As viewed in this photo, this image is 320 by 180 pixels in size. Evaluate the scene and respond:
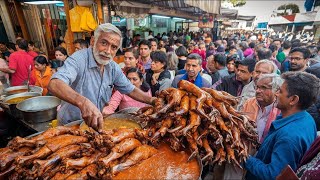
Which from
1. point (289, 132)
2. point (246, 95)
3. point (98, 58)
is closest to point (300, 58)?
point (246, 95)

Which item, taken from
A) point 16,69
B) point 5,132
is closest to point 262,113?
point 5,132

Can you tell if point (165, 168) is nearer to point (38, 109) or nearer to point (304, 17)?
point (38, 109)

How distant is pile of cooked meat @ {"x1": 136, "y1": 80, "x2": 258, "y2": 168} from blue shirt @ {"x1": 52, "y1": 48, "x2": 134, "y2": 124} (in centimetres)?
105

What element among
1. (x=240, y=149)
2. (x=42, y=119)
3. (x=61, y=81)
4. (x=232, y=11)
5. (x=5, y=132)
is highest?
(x=232, y=11)

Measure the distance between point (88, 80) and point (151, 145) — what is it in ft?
4.51

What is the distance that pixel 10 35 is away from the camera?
323 inches

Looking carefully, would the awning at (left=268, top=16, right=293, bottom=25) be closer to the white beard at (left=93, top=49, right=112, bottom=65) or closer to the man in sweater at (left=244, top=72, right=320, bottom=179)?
the man in sweater at (left=244, top=72, right=320, bottom=179)

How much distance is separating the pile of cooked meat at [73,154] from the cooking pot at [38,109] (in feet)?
5.01

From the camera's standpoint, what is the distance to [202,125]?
1655mm

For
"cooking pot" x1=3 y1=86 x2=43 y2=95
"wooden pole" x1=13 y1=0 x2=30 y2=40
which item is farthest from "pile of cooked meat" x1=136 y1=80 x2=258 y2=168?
"wooden pole" x1=13 y1=0 x2=30 y2=40

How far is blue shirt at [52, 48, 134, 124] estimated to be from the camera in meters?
2.34

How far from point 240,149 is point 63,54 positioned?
Answer: 18.0 ft

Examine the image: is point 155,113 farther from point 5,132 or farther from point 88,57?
point 5,132

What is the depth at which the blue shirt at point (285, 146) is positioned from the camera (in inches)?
67.3
